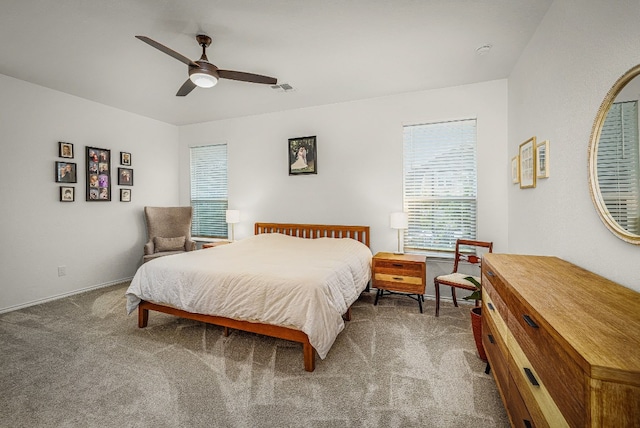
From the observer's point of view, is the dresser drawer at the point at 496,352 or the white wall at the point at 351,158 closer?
the dresser drawer at the point at 496,352

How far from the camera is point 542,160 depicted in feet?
7.43

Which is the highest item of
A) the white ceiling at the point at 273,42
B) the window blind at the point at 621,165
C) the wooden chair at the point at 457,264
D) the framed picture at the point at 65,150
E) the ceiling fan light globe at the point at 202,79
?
the white ceiling at the point at 273,42

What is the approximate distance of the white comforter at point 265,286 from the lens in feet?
7.07

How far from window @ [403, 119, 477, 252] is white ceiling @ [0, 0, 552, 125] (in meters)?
0.66

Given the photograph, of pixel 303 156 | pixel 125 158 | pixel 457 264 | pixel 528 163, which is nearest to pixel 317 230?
pixel 303 156

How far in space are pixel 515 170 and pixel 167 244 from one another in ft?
16.6

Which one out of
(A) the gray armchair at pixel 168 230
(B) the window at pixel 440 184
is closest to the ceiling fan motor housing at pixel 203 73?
(B) the window at pixel 440 184

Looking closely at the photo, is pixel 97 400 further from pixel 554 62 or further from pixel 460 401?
pixel 554 62

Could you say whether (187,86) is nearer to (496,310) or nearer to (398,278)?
(398,278)

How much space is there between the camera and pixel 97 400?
6.13ft

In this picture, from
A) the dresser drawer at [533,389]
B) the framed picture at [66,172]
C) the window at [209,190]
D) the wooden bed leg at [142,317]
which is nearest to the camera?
the dresser drawer at [533,389]

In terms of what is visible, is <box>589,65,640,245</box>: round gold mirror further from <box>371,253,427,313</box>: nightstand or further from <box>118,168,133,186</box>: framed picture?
<box>118,168,133,186</box>: framed picture

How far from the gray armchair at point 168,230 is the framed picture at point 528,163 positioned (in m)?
4.81

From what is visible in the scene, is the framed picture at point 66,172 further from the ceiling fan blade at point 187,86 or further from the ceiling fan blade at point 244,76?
the ceiling fan blade at point 244,76
